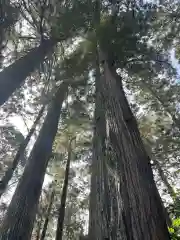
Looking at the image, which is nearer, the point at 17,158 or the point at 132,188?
the point at 132,188

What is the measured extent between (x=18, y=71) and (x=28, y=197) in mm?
3204

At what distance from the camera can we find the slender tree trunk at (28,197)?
4.65 metres

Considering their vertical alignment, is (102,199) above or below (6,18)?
below

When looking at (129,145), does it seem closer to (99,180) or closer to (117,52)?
(99,180)

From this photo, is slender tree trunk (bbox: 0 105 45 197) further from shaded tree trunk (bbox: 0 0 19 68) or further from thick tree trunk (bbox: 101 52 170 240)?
thick tree trunk (bbox: 101 52 170 240)

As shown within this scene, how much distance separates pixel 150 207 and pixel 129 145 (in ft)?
2.58

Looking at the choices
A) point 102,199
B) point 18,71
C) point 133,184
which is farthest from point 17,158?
point 133,184

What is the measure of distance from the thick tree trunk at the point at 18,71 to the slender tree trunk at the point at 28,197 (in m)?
1.54

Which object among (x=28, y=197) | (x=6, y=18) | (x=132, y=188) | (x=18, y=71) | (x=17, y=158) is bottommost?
(x=132, y=188)

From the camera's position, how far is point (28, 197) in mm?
5168

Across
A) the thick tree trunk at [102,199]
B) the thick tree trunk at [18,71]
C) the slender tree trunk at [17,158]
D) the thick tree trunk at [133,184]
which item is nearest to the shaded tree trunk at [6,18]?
the thick tree trunk at [18,71]

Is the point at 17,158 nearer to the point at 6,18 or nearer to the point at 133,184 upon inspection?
the point at 6,18

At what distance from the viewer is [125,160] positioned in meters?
2.23

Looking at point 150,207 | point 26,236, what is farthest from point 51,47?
point 150,207
